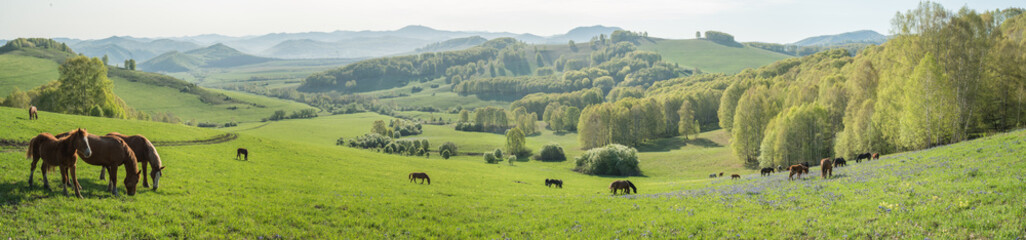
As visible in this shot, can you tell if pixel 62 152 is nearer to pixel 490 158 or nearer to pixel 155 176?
pixel 155 176

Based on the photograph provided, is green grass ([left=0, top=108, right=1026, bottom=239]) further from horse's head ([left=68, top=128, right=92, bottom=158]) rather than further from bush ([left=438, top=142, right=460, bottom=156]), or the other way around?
bush ([left=438, top=142, right=460, bottom=156])

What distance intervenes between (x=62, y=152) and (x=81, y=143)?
62 cm

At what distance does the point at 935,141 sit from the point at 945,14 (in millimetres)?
16606

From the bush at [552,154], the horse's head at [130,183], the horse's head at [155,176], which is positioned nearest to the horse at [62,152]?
the horse's head at [130,183]

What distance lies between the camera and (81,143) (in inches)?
672

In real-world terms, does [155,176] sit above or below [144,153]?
below

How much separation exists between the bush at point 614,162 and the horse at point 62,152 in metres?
77.3

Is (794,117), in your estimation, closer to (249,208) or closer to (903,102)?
(903,102)

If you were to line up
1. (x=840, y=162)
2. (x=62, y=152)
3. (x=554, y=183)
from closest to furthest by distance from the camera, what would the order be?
(x=62, y=152) < (x=840, y=162) < (x=554, y=183)

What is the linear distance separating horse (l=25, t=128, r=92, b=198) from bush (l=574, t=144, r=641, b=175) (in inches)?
3044

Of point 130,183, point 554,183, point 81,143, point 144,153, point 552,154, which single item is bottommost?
point 552,154

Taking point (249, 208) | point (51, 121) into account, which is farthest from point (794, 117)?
point (51, 121)

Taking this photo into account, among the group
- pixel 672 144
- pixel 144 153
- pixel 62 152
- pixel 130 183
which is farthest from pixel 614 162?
pixel 62 152

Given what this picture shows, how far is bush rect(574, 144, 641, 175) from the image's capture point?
84.5m
